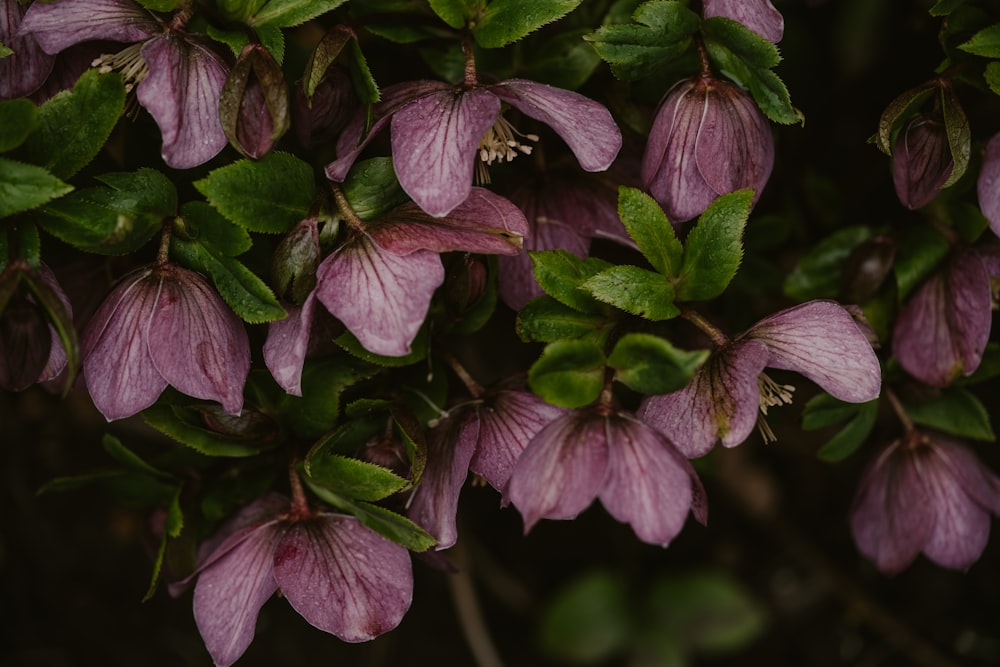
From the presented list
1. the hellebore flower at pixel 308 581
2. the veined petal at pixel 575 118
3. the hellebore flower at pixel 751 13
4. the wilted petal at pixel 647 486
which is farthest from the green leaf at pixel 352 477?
the hellebore flower at pixel 751 13

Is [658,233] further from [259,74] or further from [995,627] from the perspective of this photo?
[995,627]

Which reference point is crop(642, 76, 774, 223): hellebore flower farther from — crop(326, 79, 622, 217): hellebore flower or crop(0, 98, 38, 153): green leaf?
crop(0, 98, 38, 153): green leaf

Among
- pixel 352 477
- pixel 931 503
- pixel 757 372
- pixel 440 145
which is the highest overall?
pixel 440 145

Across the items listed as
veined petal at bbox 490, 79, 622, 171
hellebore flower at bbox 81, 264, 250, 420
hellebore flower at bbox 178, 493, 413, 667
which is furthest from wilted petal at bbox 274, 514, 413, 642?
veined petal at bbox 490, 79, 622, 171

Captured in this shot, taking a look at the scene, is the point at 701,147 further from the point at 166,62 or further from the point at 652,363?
the point at 166,62

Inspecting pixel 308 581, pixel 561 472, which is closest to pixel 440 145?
pixel 561 472

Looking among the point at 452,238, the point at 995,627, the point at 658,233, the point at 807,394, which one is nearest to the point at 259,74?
the point at 452,238
